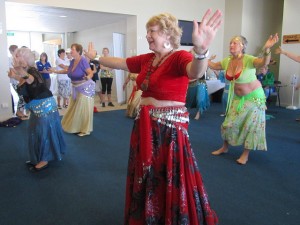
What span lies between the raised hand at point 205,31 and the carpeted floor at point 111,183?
1.54 metres

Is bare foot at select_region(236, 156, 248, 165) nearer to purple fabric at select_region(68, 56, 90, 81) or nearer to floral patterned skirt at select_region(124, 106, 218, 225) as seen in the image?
floral patterned skirt at select_region(124, 106, 218, 225)

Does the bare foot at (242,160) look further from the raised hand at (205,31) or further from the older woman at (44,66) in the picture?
the older woman at (44,66)

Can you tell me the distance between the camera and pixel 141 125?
162 centimetres

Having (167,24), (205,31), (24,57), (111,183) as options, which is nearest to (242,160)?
(111,183)

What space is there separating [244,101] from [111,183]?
1.73 meters

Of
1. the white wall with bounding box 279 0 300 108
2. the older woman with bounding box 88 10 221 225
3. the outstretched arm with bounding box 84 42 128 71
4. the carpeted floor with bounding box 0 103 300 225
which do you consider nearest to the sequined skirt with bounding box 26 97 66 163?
the carpeted floor with bounding box 0 103 300 225

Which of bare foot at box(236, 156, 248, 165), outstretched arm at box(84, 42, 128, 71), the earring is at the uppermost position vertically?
the earring

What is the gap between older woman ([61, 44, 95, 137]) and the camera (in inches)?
173

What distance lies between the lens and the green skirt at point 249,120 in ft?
10.7

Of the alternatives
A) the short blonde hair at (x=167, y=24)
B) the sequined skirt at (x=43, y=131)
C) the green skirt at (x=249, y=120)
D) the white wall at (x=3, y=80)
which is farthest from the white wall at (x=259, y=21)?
the short blonde hair at (x=167, y=24)

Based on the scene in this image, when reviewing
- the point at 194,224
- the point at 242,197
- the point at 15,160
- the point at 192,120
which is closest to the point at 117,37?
the point at 192,120

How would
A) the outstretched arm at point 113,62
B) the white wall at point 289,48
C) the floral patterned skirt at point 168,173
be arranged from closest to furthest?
1. the floral patterned skirt at point 168,173
2. the outstretched arm at point 113,62
3. the white wall at point 289,48

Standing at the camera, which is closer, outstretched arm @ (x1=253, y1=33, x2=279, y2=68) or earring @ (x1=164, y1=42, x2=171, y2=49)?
earring @ (x1=164, y1=42, x2=171, y2=49)

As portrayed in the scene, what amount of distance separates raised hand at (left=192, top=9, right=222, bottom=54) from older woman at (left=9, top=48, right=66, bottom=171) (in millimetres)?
2121
